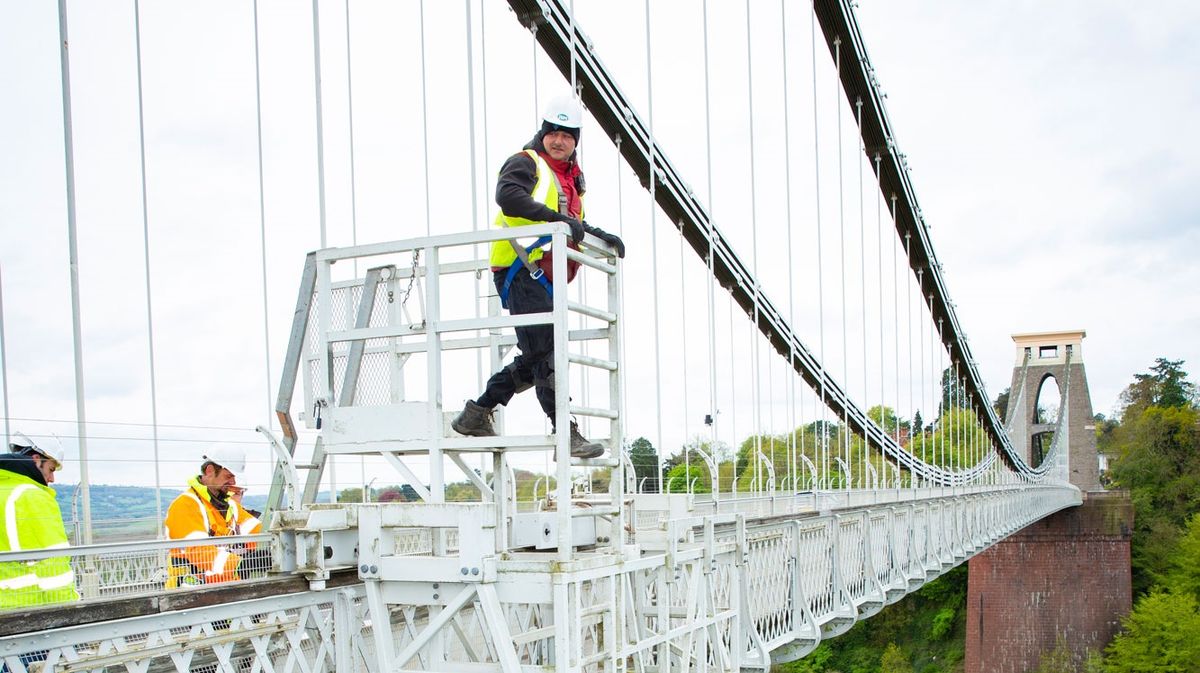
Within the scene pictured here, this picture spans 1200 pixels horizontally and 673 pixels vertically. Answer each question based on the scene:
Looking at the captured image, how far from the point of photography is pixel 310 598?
4.08 meters

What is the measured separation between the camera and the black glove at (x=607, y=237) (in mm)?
4508

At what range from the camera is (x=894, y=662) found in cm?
4112

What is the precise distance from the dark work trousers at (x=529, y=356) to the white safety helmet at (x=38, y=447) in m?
1.53

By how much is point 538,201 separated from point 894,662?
131ft

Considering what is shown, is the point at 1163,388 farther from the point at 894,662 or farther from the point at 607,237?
the point at 607,237

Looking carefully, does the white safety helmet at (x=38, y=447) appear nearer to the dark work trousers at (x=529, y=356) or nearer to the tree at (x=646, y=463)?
the dark work trousers at (x=529, y=356)

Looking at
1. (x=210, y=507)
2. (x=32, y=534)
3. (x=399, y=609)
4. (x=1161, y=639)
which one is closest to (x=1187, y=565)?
(x=1161, y=639)

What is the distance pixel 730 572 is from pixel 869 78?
1542 centimetres

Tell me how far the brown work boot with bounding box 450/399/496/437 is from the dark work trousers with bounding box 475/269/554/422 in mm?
47

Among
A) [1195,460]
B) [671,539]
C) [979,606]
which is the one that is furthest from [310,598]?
[1195,460]

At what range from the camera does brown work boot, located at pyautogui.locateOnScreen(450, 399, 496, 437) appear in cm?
447

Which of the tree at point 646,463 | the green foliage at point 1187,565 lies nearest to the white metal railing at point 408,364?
the tree at point 646,463

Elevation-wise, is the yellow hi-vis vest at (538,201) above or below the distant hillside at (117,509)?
above

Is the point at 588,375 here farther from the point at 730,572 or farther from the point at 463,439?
the point at 463,439
